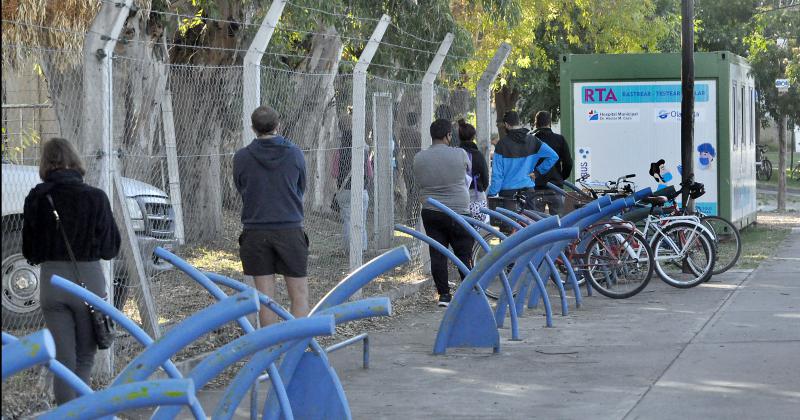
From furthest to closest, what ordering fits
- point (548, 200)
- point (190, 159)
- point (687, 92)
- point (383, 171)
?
point (687, 92) < point (383, 171) < point (548, 200) < point (190, 159)

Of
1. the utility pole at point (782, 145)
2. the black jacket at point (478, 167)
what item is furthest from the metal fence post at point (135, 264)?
the utility pole at point (782, 145)

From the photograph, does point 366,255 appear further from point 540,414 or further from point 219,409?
point 219,409

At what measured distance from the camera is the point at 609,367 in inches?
314

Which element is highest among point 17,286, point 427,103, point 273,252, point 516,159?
point 427,103

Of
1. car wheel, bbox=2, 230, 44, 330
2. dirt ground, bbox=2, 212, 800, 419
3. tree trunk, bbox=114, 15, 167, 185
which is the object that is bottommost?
dirt ground, bbox=2, 212, 800, 419

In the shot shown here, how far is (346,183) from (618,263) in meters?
3.01

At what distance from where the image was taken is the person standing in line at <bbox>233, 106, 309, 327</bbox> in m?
7.54

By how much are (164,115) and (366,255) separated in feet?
9.64

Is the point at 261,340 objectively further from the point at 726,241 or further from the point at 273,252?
the point at 726,241

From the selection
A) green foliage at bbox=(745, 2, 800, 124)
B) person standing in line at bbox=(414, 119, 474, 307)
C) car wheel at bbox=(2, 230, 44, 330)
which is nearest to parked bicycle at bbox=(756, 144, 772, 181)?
green foliage at bbox=(745, 2, 800, 124)

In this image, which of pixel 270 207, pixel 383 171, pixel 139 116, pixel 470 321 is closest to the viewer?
pixel 270 207

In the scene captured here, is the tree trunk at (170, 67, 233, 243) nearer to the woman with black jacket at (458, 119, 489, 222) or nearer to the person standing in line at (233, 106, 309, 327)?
the person standing in line at (233, 106, 309, 327)

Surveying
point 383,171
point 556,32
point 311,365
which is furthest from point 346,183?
point 556,32

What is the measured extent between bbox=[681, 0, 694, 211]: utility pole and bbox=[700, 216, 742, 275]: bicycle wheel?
102 cm
